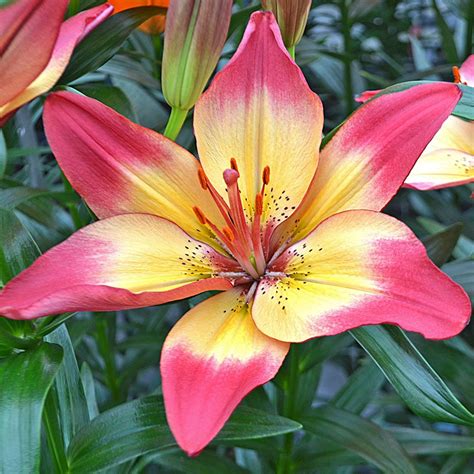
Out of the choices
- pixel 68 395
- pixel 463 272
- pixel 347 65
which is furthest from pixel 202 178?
pixel 347 65

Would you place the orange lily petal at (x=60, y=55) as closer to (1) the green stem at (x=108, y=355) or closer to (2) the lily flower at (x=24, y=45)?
(2) the lily flower at (x=24, y=45)

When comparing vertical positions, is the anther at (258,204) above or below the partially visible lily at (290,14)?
below

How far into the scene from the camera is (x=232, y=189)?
51cm

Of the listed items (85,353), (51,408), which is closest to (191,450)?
(51,408)

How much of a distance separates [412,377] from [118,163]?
0.23 meters

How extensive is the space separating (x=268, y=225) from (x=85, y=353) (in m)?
0.61

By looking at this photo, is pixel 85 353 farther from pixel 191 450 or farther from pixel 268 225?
pixel 191 450

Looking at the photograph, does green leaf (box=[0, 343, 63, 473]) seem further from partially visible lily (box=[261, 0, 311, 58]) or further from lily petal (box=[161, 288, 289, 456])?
partially visible lily (box=[261, 0, 311, 58])

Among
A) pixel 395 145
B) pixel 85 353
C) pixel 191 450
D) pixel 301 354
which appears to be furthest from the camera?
pixel 85 353

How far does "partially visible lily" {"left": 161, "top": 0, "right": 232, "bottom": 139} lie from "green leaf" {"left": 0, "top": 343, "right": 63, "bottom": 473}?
187 mm

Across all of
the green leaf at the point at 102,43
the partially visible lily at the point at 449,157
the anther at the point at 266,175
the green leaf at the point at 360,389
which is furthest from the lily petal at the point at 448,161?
the green leaf at the point at 360,389

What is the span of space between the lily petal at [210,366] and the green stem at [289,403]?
20 cm

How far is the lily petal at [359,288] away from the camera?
1.39 ft

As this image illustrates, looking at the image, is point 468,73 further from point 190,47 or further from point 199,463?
point 199,463
